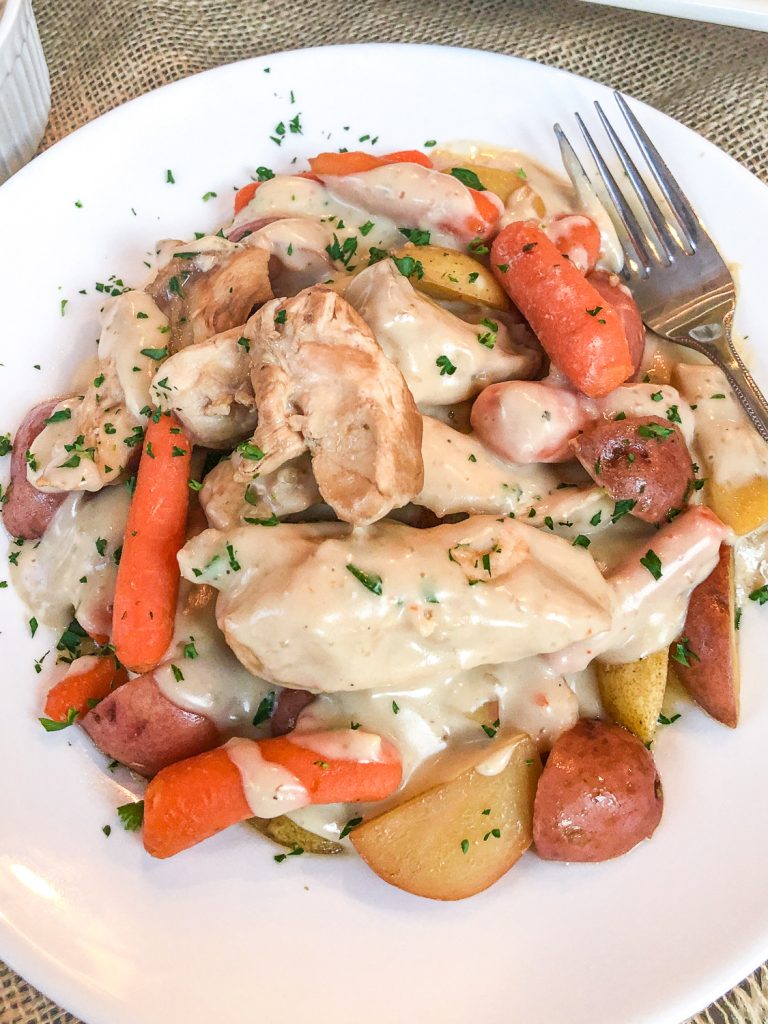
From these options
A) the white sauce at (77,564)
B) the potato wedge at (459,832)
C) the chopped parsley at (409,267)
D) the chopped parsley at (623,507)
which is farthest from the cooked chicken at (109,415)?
the chopped parsley at (623,507)

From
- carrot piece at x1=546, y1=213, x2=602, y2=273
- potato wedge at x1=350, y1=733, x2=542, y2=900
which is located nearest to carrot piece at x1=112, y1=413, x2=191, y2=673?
potato wedge at x1=350, y1=733, x2=542, y2=900

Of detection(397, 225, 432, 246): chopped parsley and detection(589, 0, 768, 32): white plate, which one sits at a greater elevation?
detection(589, 0, 768, 32): white plate

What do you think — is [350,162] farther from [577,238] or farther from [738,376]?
[738,376]

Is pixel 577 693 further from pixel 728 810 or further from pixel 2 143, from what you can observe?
pixel 2 143

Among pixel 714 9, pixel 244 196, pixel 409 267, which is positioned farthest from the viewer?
pixel 714 9

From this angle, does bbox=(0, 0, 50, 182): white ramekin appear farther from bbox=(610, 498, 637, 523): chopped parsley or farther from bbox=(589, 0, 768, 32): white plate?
bbox=(610, 498, 637, 523): chopped parsley

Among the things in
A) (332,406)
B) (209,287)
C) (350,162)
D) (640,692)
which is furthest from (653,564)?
(350,162)
